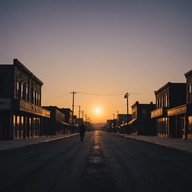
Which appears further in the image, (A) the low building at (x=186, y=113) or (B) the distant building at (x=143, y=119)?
(B) the distant building at (x=143, y=119)

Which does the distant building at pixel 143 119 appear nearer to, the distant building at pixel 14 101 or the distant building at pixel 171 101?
the distant building at pixel 171 101

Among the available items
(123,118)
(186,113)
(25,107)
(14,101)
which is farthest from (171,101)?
(123,118)

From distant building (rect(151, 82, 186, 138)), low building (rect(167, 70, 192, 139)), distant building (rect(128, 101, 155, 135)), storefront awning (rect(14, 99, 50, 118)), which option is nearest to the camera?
storefront awning (rect(14, 99, 50, 118))

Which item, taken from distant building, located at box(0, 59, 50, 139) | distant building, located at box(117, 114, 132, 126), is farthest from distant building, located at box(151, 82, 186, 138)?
distant building, located at box(117, 114, 132, 126)

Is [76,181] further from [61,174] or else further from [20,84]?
[20,84]

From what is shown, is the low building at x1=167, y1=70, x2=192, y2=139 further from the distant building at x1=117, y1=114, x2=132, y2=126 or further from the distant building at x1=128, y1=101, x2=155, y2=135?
the distant building at x1=117, y1=114, x2=132, y2=126

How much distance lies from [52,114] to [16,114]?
3542cm

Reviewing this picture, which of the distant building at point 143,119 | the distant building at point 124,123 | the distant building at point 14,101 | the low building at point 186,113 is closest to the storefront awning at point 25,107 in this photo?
the distant building at point 14,101

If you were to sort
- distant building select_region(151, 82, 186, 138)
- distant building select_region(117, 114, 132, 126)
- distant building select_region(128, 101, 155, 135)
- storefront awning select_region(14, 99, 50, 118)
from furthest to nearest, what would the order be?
1. distant building select_region(117, 114, 132, 126)
2. distant building select_region(128, 101, 155, 135)
3. distant building select_region(151, 82, 186, 138)
4. storefront awning select_region(14, 99, 50, 118)

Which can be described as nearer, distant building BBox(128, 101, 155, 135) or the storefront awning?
the storefront awning

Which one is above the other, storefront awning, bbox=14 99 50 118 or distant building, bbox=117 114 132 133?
storefront awning, bbox=14 99 50 118

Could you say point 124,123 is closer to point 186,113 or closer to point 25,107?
point 186,113

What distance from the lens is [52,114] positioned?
78.6 meters

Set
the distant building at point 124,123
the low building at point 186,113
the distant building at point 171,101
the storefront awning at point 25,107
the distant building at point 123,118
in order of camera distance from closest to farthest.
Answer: the storefront awning at point 25,107 < the low building at point 186,113 < the distant building at point 171,101 < the distant building at point 124,123 < the distant building at point 123,118
